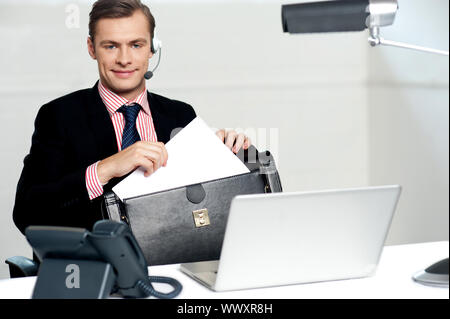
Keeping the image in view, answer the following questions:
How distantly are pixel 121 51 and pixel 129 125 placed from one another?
22cm

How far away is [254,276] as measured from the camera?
3.82ft

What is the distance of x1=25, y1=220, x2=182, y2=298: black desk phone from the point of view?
3.39 feet

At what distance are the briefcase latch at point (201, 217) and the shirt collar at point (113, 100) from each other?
0.51 m

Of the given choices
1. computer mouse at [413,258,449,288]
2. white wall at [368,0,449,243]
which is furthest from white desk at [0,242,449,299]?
white wall at [368,0,449,243]

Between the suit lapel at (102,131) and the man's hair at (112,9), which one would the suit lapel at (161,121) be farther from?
the man's hair at (112,9)

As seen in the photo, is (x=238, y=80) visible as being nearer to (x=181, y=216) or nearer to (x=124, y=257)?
(x=181, y=216)

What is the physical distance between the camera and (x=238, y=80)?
3457 millimetres

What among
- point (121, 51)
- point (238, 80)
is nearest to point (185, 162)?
point (121, 51)

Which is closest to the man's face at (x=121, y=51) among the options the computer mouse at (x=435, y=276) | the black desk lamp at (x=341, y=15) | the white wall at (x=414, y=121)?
the black desk lamp at (x=341, y=15)

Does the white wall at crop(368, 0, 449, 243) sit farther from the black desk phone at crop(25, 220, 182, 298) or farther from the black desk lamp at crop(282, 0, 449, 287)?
the black desk phone at crop(25, 220, 182, 298)

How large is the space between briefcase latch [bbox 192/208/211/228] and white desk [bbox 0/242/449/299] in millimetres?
209
